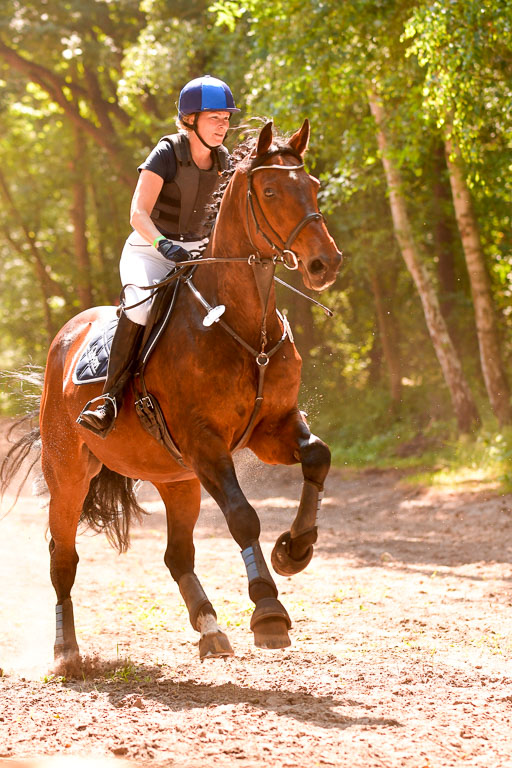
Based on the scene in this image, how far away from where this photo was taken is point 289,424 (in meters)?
5.42

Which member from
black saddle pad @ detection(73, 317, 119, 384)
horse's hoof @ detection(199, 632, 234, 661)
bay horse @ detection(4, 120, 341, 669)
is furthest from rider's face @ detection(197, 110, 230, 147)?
horse's hoof @ detection(199, 632, 234, 661)

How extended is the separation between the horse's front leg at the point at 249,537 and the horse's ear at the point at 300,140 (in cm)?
169

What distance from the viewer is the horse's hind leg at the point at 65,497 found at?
266 inches

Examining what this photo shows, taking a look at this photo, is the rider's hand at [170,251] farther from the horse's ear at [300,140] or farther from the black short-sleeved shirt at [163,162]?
the horse's ear at [300,140]

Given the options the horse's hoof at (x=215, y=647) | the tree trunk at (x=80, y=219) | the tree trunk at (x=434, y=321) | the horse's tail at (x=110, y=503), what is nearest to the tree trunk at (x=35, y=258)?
the tree trunk at (x=80, y=219)

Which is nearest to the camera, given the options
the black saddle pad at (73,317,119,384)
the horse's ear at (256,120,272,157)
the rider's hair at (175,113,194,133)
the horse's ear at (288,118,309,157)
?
the horse's ear at (256,120,272,157)

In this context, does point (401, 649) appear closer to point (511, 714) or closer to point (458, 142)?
point (511, 714)

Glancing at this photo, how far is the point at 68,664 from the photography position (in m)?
6.12

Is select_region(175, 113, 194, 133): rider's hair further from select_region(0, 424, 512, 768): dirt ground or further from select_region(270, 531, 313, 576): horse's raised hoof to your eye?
select_region(270, 531, 313, 576): horse's raised hoof

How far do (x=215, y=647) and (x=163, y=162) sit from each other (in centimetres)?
292

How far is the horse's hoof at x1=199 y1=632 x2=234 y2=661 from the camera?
17.6 ft

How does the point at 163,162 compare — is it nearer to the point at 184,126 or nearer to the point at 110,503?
the point at 184,126

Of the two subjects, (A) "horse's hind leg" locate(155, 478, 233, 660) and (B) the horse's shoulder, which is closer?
(A) "horse's hind leg" locate(155, 478, 233, 660)

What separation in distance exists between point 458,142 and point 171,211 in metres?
7.38
